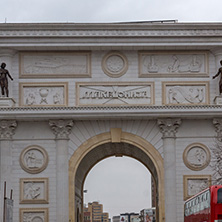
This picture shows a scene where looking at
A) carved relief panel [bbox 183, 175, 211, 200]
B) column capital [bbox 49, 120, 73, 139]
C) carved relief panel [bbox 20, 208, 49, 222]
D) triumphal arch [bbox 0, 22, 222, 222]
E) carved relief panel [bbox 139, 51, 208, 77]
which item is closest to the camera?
carved relief panel [bbox 20, 208, 49, 222]

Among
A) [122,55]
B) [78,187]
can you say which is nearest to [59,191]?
[78,187]

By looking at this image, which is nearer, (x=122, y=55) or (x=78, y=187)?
(x=122, y=55)

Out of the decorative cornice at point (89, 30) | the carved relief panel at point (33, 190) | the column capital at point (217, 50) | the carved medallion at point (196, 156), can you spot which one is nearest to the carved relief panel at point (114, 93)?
the decorative cornice at point (89, 30)

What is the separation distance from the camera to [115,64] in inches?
1828

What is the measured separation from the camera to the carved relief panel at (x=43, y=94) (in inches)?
1801

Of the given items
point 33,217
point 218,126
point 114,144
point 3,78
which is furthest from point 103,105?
point 33,217

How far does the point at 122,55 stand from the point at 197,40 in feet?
16.7

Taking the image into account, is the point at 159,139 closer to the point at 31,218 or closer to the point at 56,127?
the point at 56,127

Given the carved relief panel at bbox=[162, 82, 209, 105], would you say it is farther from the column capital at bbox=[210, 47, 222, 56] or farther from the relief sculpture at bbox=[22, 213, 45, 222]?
the relief sculpture at bbox=[22, 213, 45, 222]

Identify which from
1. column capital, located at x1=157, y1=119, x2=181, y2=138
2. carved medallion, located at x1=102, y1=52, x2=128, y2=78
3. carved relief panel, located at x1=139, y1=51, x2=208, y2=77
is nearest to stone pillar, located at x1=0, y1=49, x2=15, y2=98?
carved medallion, located at x1=102, y1=52, x2=128, y2=78

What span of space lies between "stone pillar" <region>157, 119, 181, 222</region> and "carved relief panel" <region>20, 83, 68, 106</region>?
21.6 feet

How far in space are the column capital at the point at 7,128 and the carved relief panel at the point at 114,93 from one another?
14.9 ft

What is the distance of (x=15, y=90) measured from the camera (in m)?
45.9

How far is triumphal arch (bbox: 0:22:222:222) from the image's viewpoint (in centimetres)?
4497
